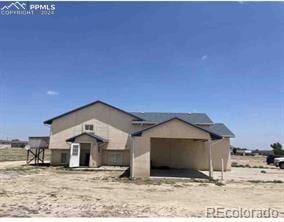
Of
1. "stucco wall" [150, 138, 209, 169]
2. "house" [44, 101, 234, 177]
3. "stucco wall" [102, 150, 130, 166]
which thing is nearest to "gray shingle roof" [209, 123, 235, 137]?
"house" [44, 101, 234, 177]

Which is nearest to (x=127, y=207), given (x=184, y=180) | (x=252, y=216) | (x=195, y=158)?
(x=252, y=216)

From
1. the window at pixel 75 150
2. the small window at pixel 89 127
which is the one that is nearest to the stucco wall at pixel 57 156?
the window at pixel 75 150

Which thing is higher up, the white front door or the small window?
the small window

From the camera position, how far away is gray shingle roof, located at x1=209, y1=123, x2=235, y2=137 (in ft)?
99.8

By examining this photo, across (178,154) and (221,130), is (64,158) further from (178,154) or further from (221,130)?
(221,130)

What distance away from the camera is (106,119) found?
33.0 meters

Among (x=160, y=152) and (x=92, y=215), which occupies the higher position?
(x=160, y=152)

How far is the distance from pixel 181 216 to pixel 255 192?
710 centimetres

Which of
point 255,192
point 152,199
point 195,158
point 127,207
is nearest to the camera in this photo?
point 127,207

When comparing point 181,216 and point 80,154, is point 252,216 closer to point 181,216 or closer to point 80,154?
point 181,216

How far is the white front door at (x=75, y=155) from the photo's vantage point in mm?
30016

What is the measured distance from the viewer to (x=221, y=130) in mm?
31469

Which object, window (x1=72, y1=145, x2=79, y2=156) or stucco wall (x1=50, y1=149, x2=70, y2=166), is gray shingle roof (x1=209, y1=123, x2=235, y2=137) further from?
stucco wall (x1=50, y1=149, x2=70, y2=166)
